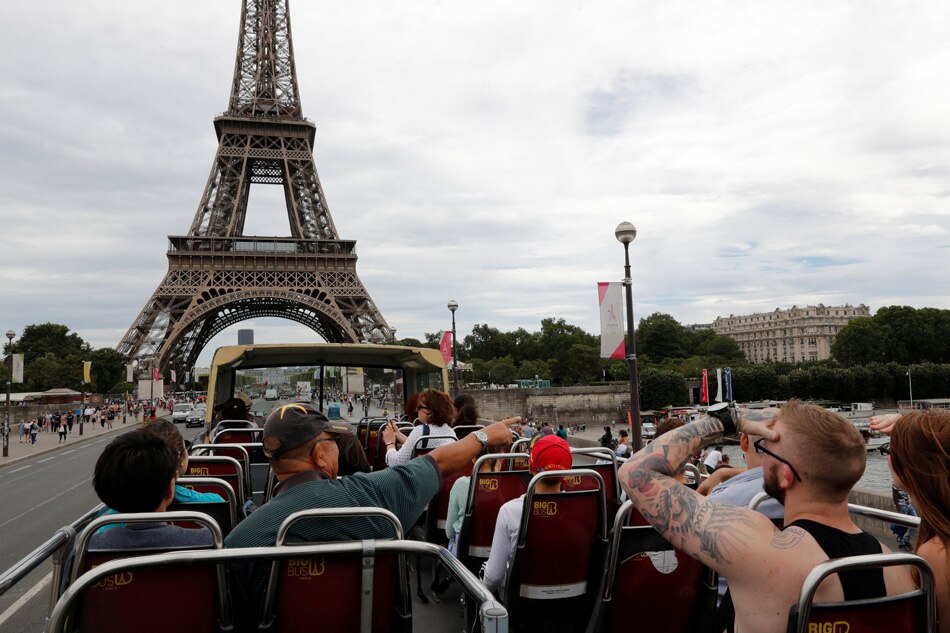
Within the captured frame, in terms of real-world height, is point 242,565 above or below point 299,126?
below

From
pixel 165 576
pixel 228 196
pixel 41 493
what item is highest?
pixel 228 196

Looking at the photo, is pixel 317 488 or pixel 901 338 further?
pixel 901 338

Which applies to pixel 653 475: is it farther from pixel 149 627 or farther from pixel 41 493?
pixel 41 493

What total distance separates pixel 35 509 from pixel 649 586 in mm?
13985

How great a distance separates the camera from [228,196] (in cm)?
5350

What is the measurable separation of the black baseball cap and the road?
15.9 feet

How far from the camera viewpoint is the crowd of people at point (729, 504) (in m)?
2.03

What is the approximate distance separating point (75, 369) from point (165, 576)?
8364cm

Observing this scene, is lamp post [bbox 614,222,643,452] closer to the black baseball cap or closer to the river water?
the black baseball cap

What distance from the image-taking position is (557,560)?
3.84 metres

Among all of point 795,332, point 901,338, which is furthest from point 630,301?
point 795,332

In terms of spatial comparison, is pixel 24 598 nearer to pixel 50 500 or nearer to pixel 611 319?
pixel 50 500

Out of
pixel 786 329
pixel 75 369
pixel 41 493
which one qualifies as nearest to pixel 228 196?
pixel 75 369

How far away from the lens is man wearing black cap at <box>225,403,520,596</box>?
2568mm
